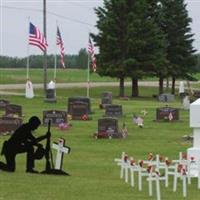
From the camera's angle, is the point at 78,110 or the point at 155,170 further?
the point at 78,110

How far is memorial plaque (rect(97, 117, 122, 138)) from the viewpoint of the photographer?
26516mm

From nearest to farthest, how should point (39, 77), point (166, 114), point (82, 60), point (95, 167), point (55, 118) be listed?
point (95, 167), point (55, 118), point (166, 114), point (39, 77), point (82, 60)

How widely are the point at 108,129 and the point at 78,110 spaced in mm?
9058

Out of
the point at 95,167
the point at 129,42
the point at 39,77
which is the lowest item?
the point at 95,167

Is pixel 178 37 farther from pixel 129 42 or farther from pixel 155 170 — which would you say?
pixel 155 170

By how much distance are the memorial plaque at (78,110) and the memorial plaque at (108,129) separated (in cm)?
846

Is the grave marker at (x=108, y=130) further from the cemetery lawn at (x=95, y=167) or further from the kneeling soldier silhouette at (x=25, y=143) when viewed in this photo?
the kneeling soldier silhouette at (x=25, y=143)

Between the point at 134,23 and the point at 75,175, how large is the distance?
44241 millimetres

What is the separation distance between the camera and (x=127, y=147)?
2352 cm

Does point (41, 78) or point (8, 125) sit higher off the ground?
point (41, 78)

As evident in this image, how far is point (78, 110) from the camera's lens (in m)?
35.6

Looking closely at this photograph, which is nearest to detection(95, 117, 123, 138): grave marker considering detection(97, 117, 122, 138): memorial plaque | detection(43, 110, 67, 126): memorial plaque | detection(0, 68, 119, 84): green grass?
detection(97, 117, 122, 138): memorial plaque

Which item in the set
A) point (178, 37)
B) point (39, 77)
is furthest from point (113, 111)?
point (39, 77)

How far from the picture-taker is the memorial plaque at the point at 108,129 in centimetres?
2652
